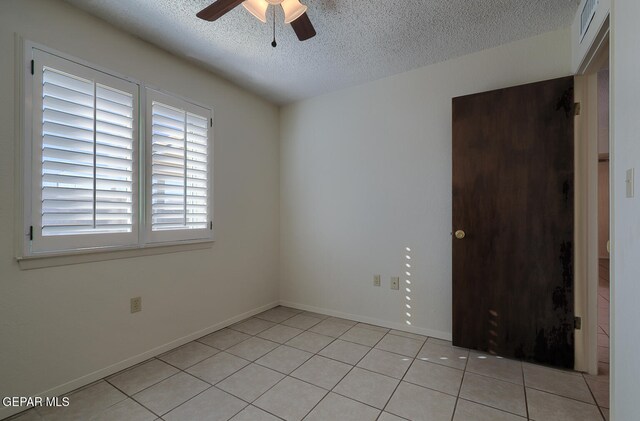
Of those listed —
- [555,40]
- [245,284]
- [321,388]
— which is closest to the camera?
[321,388]

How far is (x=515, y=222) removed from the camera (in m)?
2.24

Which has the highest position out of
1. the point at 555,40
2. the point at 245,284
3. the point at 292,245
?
the point at 555,40

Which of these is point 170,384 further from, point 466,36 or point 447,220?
point 466,36

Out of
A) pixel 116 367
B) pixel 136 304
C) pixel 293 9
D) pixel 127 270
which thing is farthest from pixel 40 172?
pixel 293 9

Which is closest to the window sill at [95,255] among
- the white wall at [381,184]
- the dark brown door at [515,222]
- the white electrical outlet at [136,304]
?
the white electrical outlet at [136,304]

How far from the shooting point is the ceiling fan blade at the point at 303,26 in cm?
171

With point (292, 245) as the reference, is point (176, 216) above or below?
above

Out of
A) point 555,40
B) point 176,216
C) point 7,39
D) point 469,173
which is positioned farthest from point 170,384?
point 555,40

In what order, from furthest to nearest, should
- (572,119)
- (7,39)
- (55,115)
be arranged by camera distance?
(572,119) → (55,115) → (7,39)

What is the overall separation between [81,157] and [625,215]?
2947mm

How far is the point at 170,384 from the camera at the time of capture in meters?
1.96

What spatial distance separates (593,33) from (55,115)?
3254 millimetres

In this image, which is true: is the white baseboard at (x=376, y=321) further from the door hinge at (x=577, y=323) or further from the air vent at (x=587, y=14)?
the air vent at (x=587, y=14)

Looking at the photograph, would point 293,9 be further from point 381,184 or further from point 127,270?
point 127,270
